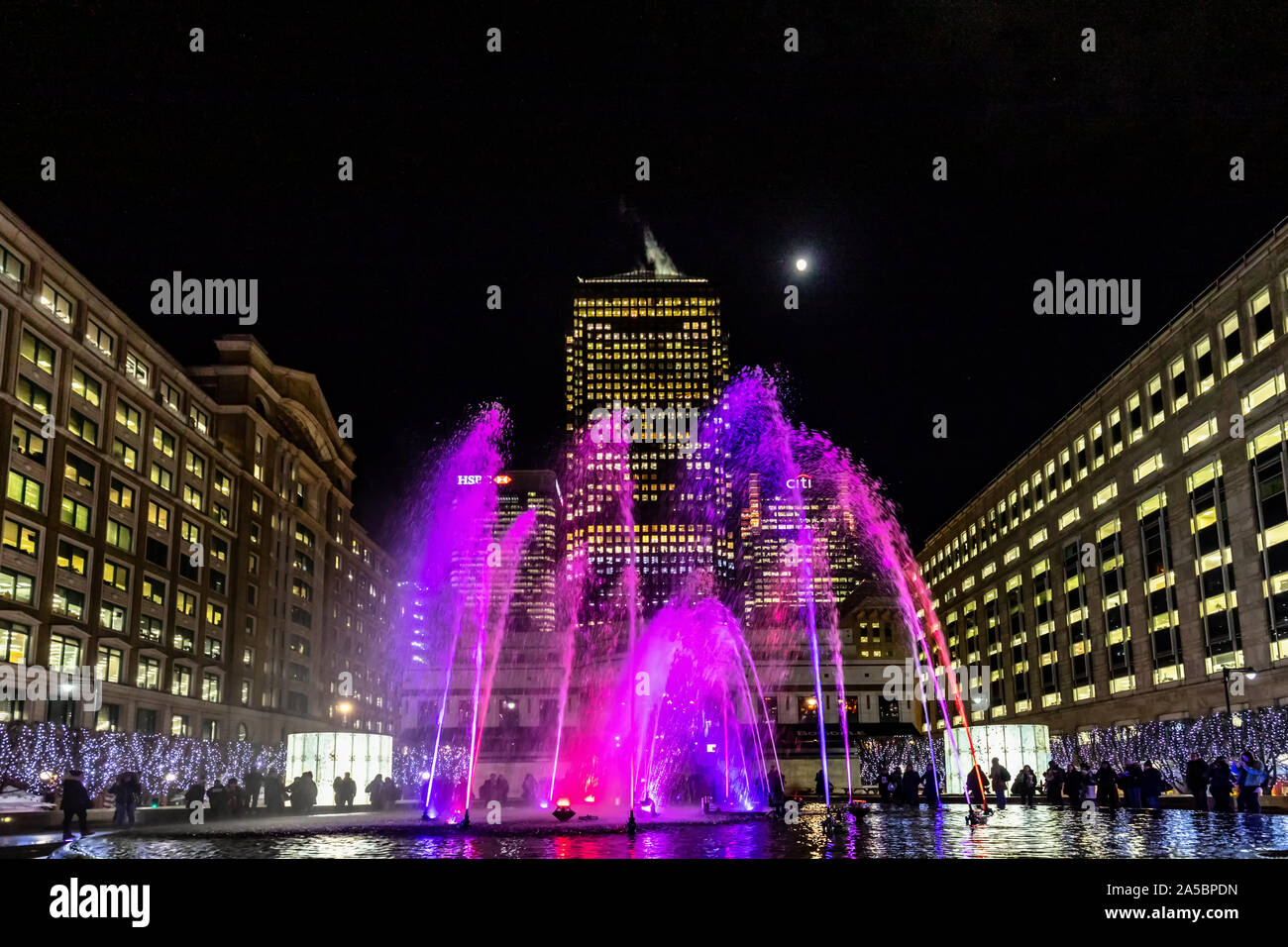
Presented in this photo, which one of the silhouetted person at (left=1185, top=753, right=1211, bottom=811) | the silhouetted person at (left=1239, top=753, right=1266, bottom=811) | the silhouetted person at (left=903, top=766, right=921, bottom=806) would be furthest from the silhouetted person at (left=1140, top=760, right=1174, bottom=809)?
the silhouetted person at (left=903, top=766, right=921, bottom=806)

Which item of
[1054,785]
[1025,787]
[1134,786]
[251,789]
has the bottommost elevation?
[1025,787]

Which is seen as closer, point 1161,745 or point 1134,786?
point 1134,786

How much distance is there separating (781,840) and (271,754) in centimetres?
7127

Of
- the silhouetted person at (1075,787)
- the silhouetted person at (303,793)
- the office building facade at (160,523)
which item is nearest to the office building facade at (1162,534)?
the silhouetted person at (1075,787)

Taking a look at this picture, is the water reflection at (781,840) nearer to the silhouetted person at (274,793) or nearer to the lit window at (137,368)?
the silhouetted person at (274,793)

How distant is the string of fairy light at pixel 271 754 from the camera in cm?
4972

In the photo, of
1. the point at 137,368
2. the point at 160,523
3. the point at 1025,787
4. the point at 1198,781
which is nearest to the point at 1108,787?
the point at 1198,781

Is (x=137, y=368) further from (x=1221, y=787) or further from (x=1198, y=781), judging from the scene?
(x=1221, y=787)

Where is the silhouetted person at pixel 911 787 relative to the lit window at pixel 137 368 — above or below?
below

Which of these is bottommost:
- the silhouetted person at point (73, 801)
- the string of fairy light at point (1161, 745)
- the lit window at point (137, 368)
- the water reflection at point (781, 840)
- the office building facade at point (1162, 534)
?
the string of fairy light at point (1161, 745)

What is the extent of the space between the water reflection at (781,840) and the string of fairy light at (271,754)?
16.4m

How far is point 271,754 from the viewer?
8406cm

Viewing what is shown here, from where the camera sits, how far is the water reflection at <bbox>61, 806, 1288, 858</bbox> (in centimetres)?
1841

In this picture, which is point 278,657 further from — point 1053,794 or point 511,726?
point 1053,794
